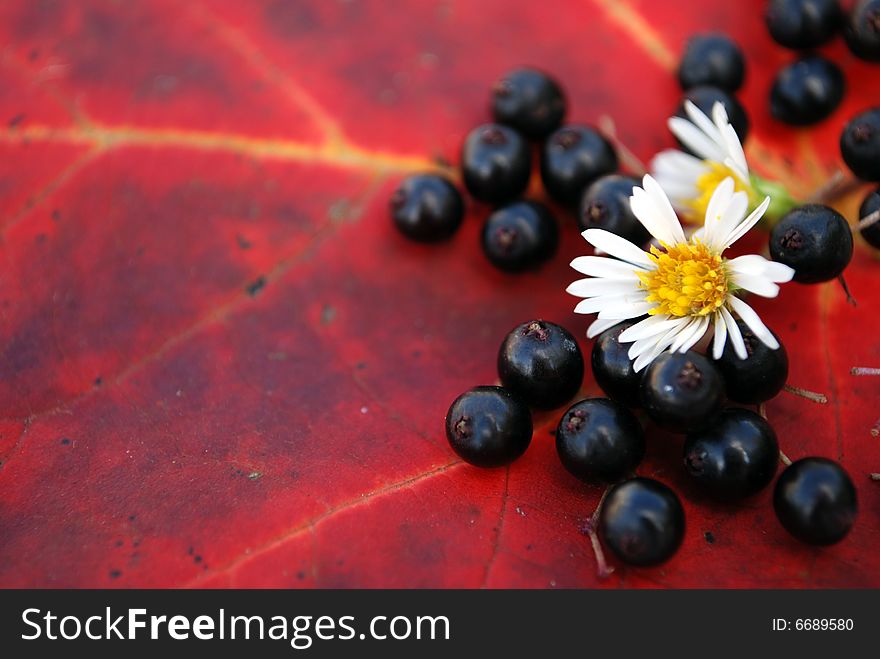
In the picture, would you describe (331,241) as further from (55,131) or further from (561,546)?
(561,546)

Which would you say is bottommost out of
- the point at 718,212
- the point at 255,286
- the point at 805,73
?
the point at 255,286

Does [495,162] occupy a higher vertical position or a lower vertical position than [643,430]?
higher

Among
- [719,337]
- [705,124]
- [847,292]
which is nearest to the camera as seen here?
[719,337]

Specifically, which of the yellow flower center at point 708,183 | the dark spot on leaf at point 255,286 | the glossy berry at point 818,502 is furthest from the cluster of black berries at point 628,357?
the dark spot on leaf at point 255,286

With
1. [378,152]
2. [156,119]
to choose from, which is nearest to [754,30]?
[378,152]

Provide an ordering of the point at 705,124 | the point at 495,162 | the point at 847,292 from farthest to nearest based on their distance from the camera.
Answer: the point at 495,162
the point at 705,124
the point at 847,292

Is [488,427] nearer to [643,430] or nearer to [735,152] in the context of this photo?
[643,430]

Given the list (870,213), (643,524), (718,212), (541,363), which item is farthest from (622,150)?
(643,524)

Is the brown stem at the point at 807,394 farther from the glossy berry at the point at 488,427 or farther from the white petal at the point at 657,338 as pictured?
the glossy berry at the point at 488,427
